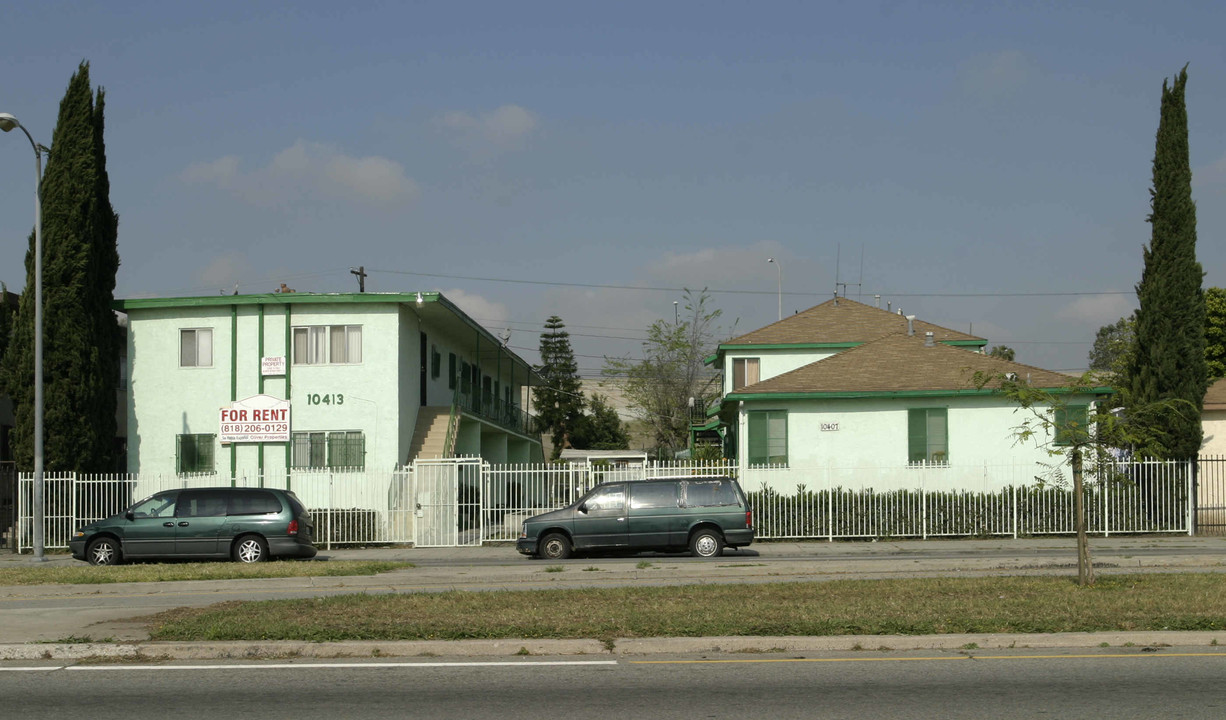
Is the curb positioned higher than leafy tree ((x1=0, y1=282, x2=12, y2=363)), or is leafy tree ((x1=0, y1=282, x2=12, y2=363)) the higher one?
leafy tree ((x1=0, y1=282, x2=12, y2=363))

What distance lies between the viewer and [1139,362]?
30.2 metres

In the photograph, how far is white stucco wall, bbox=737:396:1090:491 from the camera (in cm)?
3112

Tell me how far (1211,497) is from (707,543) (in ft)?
47.5

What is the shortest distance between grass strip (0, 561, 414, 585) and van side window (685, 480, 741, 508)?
559 centimetres

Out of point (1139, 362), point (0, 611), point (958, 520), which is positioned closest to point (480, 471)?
point (958, 520)

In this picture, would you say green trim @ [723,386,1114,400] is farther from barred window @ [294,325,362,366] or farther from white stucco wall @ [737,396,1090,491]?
barred window @ [294,325,362,366]

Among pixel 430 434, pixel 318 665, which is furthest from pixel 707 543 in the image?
pixel 430 434

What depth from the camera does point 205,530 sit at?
75.7ft

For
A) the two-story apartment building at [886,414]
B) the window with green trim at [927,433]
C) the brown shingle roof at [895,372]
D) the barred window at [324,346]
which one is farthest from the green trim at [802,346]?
the barred window at [324,346]

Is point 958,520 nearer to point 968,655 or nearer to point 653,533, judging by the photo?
point 653,533

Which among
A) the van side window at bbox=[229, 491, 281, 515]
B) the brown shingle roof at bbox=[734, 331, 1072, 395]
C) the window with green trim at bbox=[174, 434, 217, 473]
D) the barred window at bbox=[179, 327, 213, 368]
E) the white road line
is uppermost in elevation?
the barred window at bbox=[179, 327, 213, 368]

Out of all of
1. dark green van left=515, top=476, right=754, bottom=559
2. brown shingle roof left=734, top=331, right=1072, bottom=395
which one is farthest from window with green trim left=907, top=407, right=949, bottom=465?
dark green van left=515, top=476, right=754, bottom=559

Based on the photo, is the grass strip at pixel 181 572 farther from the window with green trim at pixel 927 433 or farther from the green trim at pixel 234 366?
the window with green trim at pixel 927 433

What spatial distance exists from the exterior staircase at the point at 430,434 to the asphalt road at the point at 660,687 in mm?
23440
